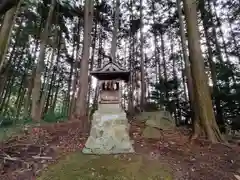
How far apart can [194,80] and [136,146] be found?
275cm

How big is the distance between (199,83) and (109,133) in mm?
3139

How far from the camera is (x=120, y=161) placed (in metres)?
4.25

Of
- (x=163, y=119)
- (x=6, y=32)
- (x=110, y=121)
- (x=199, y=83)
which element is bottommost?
(x=110, y=121)

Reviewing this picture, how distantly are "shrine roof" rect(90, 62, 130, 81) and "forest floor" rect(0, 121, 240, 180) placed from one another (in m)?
2.04

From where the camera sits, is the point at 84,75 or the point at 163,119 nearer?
the point at 163,119

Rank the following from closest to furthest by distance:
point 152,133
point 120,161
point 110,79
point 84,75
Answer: point 120,161 < point 110,79 < point 152,133 < point 84,75

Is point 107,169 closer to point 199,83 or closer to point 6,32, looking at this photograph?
point 6,32

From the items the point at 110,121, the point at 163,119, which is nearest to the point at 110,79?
the point at 110,121

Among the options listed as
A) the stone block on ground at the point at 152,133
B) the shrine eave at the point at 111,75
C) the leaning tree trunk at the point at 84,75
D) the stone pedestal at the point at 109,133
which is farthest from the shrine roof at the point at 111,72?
the leaning tree trunk at the point at 84,75

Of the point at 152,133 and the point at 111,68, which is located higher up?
the point at 111,68

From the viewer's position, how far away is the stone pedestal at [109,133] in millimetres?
4738

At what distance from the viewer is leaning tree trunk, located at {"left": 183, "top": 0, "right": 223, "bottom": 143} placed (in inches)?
205

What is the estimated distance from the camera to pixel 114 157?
4449 mm

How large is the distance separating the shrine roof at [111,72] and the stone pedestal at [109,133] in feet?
2.88
